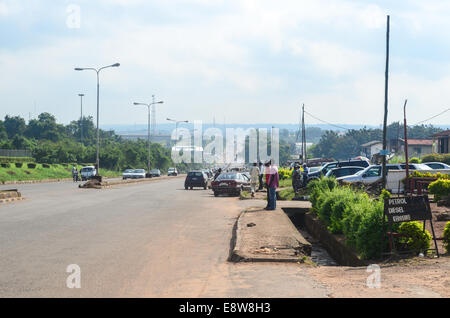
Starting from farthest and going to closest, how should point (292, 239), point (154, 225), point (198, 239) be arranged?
1. point (154, 225)
2. point (198, 239)
3. point (292, 239)

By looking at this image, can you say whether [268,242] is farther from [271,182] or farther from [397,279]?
[271,182]

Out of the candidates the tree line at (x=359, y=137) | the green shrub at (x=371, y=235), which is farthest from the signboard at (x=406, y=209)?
the tree line at (x=359, y=137)

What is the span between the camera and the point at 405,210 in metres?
11.1

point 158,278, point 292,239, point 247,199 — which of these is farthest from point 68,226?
point 247,199

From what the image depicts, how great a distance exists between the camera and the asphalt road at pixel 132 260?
810 centimetres

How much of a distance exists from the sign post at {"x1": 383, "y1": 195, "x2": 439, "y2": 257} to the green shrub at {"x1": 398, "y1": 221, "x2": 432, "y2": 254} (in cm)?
21

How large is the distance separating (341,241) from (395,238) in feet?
10.7

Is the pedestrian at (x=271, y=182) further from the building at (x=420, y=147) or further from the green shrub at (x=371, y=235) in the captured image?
the building at (x=420, y=147)

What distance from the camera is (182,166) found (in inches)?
5969

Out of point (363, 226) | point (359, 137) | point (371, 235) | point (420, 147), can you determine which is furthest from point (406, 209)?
point (359, 137)

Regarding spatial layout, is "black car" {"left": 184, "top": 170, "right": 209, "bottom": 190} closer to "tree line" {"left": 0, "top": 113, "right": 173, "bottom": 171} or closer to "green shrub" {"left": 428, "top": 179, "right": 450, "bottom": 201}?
"green shrub" {"left": 428, "top": 179, "right": 450, "bottom": 201}

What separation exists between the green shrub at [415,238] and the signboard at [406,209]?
30 cm

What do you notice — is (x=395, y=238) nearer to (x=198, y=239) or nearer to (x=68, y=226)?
(x=198, y=239)
